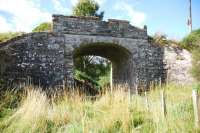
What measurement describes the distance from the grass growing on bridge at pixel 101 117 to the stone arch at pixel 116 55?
6.38m

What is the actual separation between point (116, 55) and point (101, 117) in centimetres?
959

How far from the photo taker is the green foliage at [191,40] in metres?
15.2

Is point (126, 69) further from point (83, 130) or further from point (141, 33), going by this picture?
point (83, 130)

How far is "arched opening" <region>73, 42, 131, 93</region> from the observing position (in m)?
14.4

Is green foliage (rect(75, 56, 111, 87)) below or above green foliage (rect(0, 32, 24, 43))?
below

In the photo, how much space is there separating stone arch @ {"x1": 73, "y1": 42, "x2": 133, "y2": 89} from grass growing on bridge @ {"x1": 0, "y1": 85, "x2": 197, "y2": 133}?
251 inches

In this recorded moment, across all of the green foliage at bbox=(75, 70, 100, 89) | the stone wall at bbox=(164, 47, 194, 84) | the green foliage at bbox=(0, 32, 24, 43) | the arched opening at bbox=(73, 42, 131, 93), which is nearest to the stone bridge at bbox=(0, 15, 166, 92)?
the arched opening at bbox=(73, 42, 131, 93)

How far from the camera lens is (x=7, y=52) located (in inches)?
478

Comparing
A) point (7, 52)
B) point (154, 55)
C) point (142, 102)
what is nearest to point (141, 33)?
point (154, 55)

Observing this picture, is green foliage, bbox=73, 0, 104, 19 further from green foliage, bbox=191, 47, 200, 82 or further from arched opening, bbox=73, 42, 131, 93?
green foliage, bbox=191, 47, 200, 82

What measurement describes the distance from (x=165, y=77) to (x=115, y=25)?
315 cm

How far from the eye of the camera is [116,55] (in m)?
15.9

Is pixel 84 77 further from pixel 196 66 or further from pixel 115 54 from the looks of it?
pixel 196 66

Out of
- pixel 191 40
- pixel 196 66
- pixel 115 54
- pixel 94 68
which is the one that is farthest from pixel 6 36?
pixel 94 68
